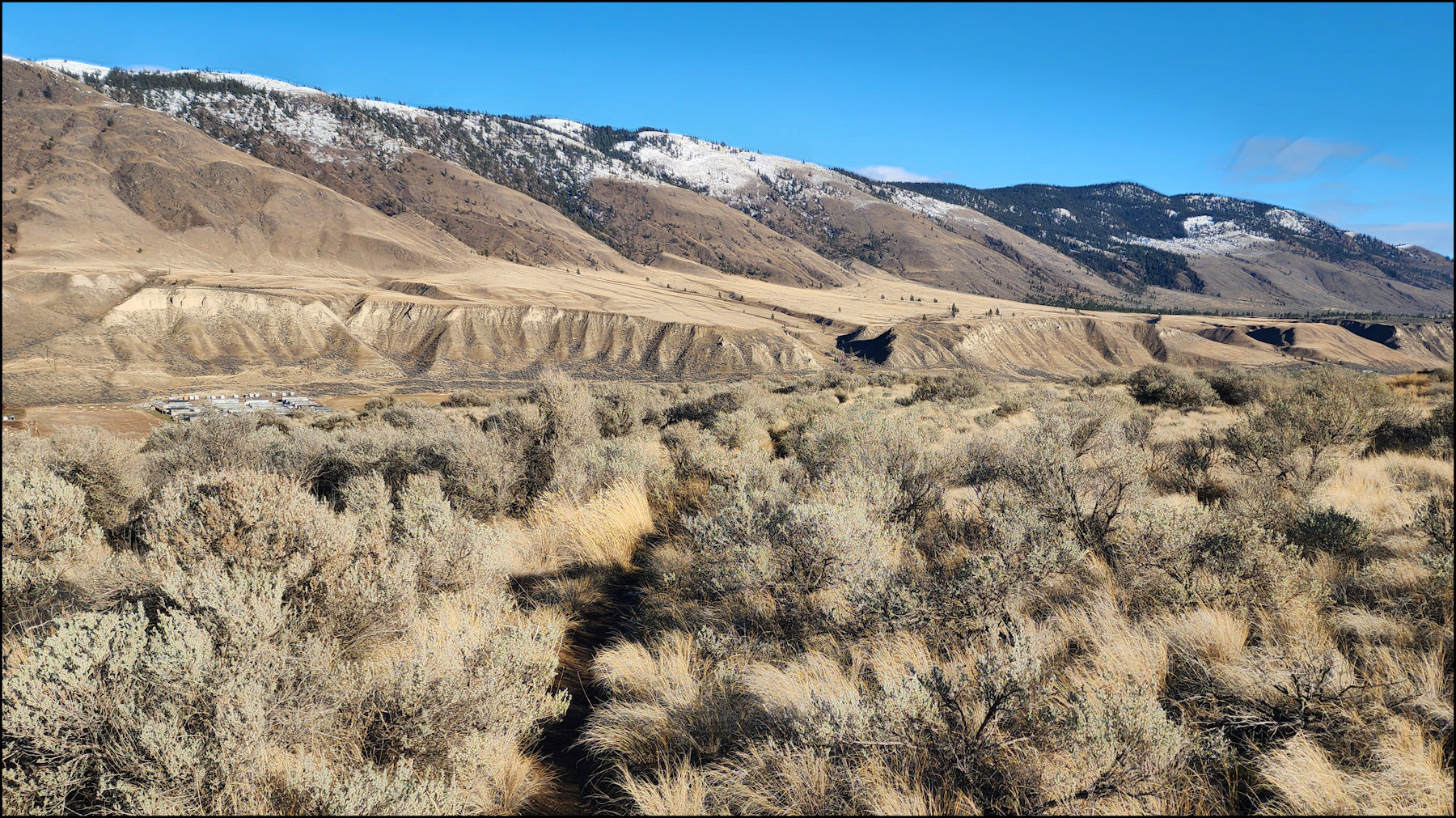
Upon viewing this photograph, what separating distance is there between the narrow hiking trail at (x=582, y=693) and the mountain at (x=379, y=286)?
61.0m

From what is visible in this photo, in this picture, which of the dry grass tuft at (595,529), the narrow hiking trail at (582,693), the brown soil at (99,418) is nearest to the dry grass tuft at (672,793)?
the narrow hiking trail at (582,693)

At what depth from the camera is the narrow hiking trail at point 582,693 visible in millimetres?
3426

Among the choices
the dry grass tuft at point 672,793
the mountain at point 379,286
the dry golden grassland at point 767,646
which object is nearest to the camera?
the dry golden grassland at point 767,646

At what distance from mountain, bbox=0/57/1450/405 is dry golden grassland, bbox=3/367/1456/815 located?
2385 inches

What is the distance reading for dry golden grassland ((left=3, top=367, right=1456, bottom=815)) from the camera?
9.39 ft

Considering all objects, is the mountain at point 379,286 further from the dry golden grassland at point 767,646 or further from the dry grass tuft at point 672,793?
the dry grass tuft at point 672,793

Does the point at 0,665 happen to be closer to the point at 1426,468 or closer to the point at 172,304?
the point at 1426,468

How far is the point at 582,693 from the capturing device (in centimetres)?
441

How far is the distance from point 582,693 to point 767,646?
1.47 metres

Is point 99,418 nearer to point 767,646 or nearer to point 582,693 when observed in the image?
point 582,693

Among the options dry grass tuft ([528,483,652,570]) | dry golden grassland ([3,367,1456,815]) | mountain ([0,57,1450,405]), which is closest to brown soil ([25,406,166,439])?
mountain ([0,57,1450,405])

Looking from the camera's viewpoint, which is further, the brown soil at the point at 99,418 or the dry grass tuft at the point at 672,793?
the brown soil at the point at 99,418

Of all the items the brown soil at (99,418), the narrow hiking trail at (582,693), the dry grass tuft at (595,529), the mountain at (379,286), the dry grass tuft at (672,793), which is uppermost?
the mountain at (379,286)

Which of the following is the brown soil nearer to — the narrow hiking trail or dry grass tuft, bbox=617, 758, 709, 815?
the narrow hiking trail
